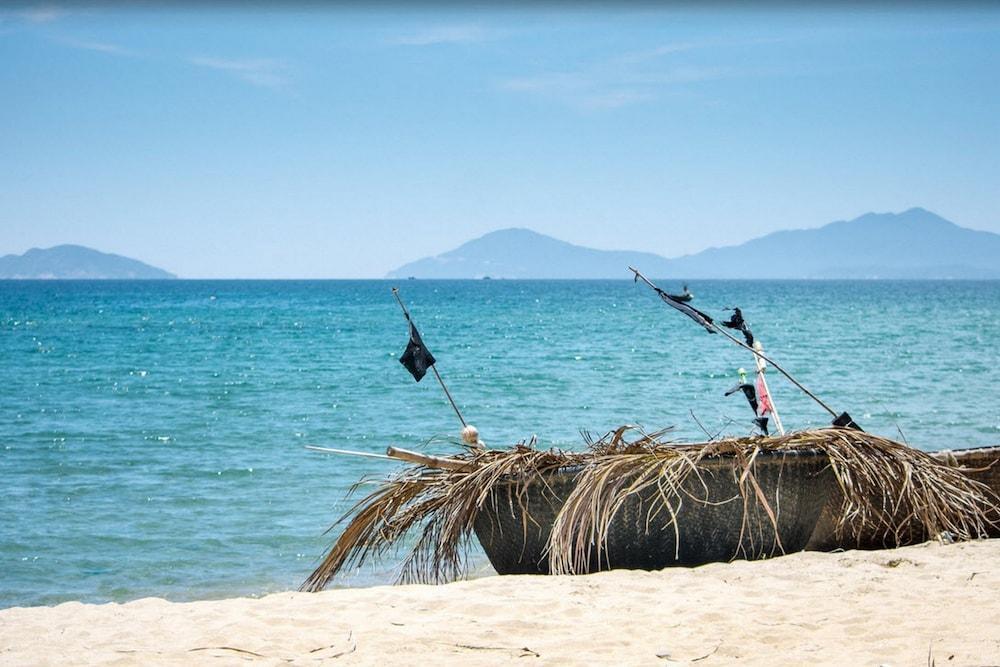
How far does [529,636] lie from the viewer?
14.9 feet

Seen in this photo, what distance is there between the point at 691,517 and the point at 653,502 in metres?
0.24

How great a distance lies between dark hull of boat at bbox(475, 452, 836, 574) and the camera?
5793mm

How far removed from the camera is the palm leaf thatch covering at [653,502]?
18.9ft

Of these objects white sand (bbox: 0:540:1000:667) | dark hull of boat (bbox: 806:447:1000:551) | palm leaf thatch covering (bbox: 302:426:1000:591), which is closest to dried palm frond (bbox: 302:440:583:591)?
palm leaf thatch covering (bbox: 302:426:1000:591)

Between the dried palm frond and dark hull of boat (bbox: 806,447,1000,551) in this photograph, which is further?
dark hull of boat (bbox: 806,447,1000,551)

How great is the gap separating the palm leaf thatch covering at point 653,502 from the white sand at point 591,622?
227 mm

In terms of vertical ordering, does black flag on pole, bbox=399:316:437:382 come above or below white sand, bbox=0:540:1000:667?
above

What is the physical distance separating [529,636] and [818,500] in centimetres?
229

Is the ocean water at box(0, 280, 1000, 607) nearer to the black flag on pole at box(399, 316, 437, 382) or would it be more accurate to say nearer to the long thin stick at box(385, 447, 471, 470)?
the black flag on pole at box(399, 316, 437, 382)

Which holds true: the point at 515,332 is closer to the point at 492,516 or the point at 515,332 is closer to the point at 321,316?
the point at 321,316

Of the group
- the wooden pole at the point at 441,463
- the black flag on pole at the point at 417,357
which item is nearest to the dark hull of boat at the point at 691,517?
the wooden pole at the point at 441,463

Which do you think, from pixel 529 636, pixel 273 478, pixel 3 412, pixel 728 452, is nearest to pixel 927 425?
pixel 273 478

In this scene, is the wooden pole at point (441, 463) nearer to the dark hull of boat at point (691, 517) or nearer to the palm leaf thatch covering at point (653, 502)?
the palm leaf thatch covering at point (653, 502)

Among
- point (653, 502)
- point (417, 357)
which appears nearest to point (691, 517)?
point (653, 502)
